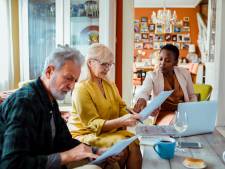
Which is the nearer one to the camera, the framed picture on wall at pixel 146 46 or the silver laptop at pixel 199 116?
the silver laptop at pixel 199 116

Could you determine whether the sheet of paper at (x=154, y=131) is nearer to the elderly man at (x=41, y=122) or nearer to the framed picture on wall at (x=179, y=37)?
the elderly man at (x=41, y=122)

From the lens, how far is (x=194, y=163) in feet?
4.41

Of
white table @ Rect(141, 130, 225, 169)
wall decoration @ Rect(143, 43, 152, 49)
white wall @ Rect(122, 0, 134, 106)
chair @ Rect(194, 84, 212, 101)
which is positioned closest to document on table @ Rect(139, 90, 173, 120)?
white table @ Rect(141, 130, 225, 169)

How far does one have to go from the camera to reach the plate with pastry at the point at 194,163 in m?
1.33

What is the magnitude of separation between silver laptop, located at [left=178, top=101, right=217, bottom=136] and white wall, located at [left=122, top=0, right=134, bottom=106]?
208 cm

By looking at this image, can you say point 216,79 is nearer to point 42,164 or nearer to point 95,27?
point 95,27

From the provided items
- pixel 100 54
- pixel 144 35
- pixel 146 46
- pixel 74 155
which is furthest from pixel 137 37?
pixel 74 155

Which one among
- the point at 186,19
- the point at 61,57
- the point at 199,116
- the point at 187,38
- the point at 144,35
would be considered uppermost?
the point at 186,19

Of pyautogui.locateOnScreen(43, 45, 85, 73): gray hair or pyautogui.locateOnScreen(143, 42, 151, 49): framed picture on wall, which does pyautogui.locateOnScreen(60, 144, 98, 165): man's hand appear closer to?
pyautogui.locateOnScreen(43, 45, 85, 73): gray hair

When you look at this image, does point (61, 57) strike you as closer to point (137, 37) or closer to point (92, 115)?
point (92, 115)

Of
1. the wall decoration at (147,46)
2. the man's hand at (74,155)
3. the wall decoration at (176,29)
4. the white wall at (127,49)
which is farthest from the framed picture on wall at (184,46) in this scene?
the man's hand at (74,155)

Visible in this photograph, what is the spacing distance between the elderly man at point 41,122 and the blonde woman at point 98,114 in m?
0.40

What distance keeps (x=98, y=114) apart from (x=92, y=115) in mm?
79

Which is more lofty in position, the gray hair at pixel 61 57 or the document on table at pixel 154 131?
the gray hair at pixel 61 57
